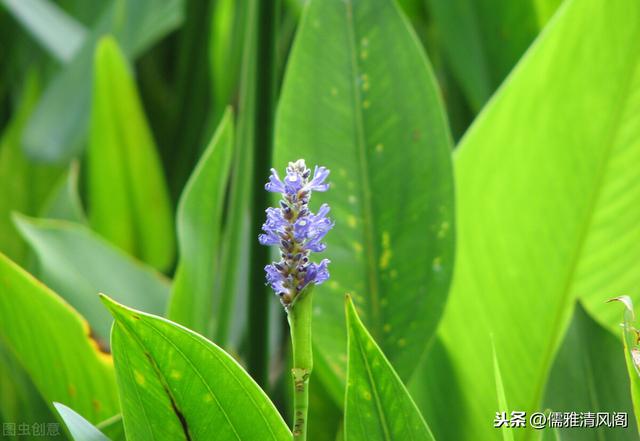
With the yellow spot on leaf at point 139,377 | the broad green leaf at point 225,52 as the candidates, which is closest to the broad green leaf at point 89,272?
the broad green leaf at point 225,52

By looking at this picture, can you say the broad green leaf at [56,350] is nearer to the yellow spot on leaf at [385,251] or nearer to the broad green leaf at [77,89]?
the yellow spot on leaf at [385,251]

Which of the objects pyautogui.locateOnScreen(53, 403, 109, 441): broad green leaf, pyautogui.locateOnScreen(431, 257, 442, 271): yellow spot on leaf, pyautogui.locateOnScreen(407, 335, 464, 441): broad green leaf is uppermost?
pyautogui.locateOnScreen(431, 257, 442, 271): yellow spot on leaf

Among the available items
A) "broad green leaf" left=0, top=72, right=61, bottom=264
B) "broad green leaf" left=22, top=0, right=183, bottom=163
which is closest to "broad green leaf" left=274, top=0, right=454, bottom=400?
"broad green leaf" left=22, top=0, right=183, bottom=163

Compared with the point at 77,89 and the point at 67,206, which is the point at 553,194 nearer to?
the point at 67,206

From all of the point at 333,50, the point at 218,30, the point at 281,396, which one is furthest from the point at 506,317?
the point at 218,30

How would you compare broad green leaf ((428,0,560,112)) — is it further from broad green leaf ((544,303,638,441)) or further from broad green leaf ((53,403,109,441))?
broad green leaf ((53,403,109,441))
